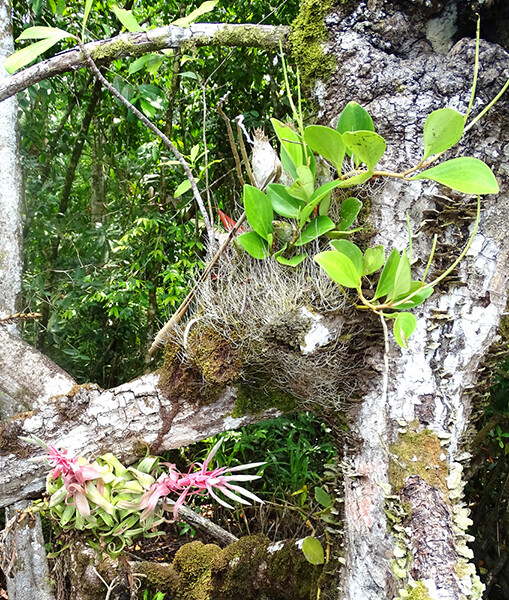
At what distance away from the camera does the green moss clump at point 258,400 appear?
71 cm

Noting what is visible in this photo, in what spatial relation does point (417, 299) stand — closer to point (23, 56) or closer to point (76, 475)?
point (76, 475)

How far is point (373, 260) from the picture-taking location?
563 millimetres

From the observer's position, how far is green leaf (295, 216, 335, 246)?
0.58m

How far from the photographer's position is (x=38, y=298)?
5.54 feet

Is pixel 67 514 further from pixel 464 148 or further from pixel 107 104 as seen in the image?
pixel 107 104

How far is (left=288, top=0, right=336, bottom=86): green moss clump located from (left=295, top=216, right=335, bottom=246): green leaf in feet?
0.85

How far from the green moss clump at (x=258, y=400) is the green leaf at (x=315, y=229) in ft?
0.81

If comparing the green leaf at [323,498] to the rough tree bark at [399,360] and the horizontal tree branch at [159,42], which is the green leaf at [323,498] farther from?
the horizontal tree branch at [159,42]

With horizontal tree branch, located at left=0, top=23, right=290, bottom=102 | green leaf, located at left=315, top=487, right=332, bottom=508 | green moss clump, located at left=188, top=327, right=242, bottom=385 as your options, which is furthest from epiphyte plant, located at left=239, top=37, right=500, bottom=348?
green leaf, located at left=315, top=487, right=332, bottom=508

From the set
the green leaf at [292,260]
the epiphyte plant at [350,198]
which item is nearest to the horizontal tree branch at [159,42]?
the epiphyte plant at [350,198]

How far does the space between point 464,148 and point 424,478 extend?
0.46 meters

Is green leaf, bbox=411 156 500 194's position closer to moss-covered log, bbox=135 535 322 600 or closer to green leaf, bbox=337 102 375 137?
green leaf, bbox=337 102 375 137

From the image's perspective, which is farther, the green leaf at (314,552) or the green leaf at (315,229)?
the green leaf at (314,552)

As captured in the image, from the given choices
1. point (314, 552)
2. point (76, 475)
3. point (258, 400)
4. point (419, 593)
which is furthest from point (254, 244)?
point (314, 552)
